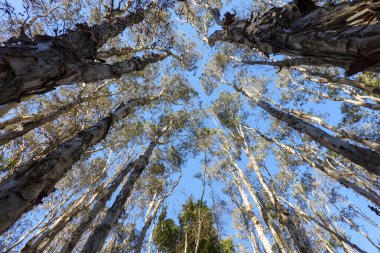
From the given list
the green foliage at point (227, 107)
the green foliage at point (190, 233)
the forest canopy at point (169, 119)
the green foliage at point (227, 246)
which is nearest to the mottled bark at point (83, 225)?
the forest canopy at point (169, 119)

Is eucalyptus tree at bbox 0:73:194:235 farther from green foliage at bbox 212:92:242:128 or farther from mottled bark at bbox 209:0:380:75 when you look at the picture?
green foliage at bbox 212:92:242:128

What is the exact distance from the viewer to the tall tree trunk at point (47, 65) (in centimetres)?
204

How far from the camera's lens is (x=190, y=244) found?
14.0 metres

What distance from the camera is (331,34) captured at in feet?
8.02

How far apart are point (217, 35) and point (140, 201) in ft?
46.9

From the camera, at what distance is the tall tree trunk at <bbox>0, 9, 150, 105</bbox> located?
2.04 metres

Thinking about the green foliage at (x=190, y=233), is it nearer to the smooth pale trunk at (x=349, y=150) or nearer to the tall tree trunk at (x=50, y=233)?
the tall tree trunk at (x=50, y=233)

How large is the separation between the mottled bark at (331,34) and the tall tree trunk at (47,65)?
96.0 inches

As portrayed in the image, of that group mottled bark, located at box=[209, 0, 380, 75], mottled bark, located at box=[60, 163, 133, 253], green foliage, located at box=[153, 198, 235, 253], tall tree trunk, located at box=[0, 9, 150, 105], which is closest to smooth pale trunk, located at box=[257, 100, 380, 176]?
mottled bark, located at box=[209, 0, 380, 75]

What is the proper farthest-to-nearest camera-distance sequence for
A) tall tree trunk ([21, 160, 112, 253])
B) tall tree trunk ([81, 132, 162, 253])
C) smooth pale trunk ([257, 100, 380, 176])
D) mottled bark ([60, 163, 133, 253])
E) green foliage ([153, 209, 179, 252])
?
green foliage ([153, 209, 179, 252]) → mottled bark ([60, 163, 133, 253]) → tall tree trunk ([21, 160, 112, 253]) → tall tree trunk ([81, 132, 162, 253]) → smooth pale trunk ([257, 100, 380, 176])

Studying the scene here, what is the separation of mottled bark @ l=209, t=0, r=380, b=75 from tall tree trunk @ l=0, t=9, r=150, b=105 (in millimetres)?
2439

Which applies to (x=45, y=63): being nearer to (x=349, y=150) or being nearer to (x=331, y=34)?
(x=331, y=34)

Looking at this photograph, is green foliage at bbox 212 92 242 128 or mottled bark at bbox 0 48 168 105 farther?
green foliage at bbox 212 92 242 128

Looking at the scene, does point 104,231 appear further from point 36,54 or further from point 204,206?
point 204,206
